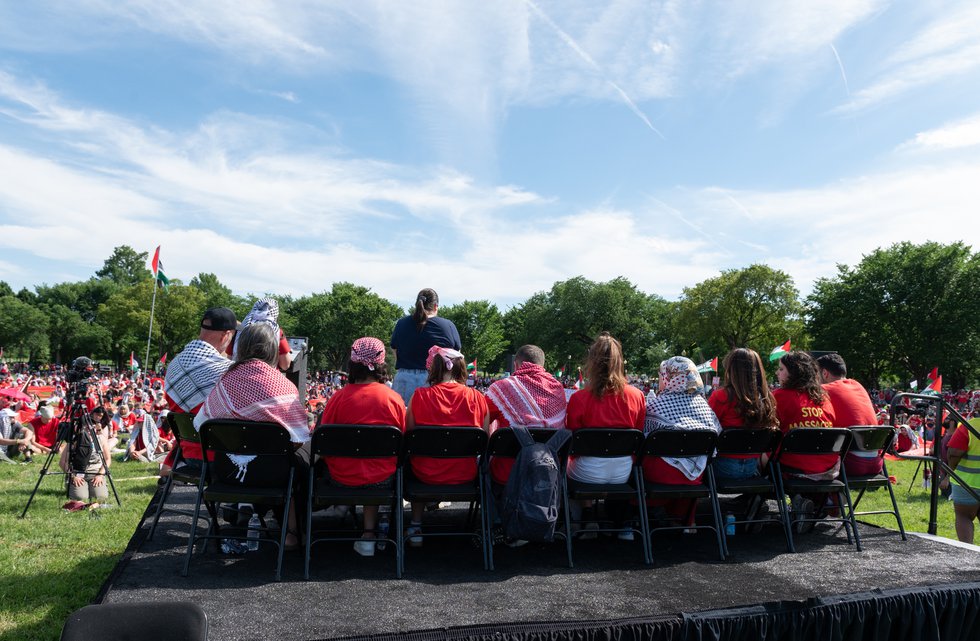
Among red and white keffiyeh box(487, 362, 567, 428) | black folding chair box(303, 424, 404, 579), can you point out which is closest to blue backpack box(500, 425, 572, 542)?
red and white keffiyeh box(487, 362, 567, 428)

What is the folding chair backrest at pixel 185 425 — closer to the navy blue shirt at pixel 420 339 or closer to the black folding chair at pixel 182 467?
the black folding chair at pixel 182 467

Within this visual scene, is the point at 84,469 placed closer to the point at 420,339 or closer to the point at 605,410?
the point at 420,339

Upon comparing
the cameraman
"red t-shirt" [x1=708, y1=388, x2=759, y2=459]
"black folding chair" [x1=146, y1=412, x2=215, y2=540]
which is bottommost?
Result: the cameraman

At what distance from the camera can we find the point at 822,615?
3.28 metres

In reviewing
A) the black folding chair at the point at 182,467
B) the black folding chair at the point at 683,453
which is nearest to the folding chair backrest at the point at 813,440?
the black folding chair at the point at 683,453

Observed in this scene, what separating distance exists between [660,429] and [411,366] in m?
2.50

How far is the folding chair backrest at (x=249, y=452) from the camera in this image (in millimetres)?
3520

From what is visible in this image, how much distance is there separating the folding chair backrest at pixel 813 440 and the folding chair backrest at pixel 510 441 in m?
1.63

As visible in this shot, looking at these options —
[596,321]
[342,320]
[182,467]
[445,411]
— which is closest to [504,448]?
[445,411]

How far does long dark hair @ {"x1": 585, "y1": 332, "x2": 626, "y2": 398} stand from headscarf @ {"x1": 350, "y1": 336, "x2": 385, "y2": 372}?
56.8 inches

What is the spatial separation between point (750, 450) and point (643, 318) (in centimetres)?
6997

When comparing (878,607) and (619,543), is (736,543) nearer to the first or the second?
(619,543)

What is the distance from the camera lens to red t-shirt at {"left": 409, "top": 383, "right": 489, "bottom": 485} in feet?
13.0

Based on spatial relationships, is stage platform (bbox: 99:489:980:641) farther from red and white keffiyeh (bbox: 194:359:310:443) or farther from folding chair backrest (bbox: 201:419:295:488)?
red and white keffiyeh (bbox: 194:359:310:443)
